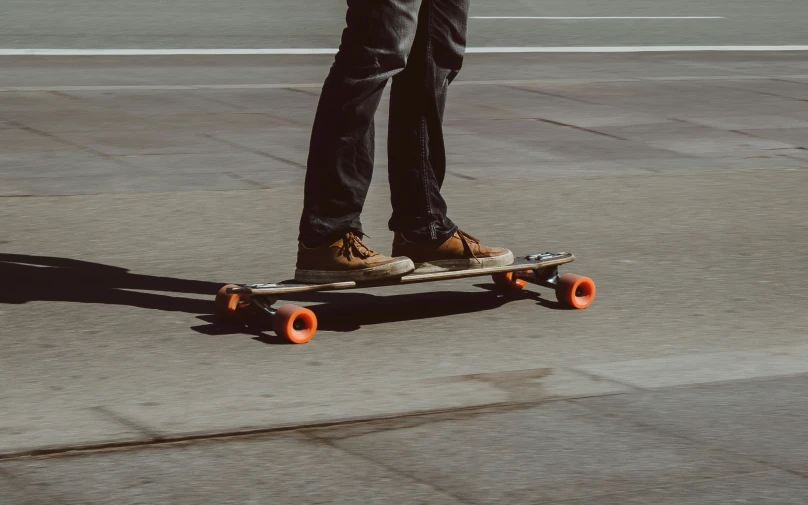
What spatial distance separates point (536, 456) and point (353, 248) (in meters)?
1.37

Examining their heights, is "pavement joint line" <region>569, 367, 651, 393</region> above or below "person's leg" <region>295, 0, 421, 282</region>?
below

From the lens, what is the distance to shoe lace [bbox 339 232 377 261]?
481cm

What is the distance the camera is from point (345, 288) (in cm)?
478

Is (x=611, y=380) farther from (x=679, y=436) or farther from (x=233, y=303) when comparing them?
(x=233, y=303)

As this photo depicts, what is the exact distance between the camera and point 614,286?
18.2 ft

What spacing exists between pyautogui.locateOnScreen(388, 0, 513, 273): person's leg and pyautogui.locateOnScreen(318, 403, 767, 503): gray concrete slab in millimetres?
1207

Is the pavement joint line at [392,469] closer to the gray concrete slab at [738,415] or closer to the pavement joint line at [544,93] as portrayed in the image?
the gray concrete slab at [738,415]

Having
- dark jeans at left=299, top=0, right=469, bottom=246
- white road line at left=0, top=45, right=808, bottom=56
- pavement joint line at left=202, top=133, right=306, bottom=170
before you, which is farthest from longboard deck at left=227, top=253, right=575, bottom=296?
white road line at left=0, top=45, right=808, bottom=56

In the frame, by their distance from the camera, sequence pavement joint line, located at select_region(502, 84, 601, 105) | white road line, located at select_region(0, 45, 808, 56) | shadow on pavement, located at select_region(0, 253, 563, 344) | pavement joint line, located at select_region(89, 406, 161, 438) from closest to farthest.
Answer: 1. pavement joint line, located at select_region(89, 406, 161, 438)
2. shadow on pavement, located at select_region(0, 253, 563, 344)
3. pavement joint line, located at select_region(502, 84, 601, 105)
4. white road line, located at select_region(0, 45, 808, 56)

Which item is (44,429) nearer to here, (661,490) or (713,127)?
(661,490)

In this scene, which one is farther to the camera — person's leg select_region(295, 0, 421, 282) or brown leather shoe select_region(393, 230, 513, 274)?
brown leather shoe select_region(393, 230, 513, 274)

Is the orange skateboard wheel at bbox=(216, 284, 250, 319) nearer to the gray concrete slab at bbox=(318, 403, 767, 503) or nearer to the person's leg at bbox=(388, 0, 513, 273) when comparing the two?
the person's leg at bbox=(388, 0, 513, 273)

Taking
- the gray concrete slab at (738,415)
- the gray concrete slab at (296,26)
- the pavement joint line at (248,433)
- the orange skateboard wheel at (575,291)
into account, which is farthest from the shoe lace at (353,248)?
the gray concrete slab at (296,26)

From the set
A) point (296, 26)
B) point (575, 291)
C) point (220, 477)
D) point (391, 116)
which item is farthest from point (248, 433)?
point (296, 26)
